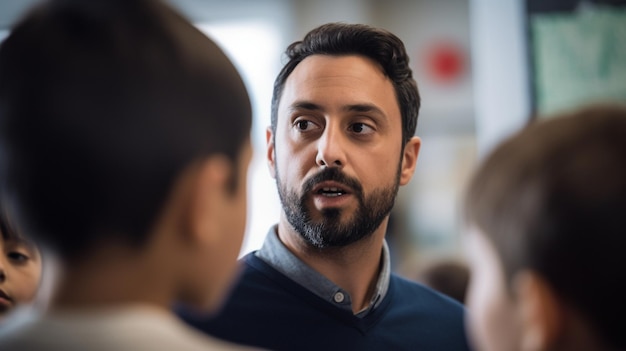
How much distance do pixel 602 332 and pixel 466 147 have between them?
406 cm

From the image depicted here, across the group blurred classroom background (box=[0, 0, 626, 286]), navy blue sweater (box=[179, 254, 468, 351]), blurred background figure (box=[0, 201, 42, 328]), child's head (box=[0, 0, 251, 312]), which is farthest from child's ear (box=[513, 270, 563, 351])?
blurred classroom background (box=[0, 0, 626, 286])

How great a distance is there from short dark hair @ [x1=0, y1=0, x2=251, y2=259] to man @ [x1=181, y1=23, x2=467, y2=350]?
0.69 metres

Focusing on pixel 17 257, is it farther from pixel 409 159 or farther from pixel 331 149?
pixel 409 159

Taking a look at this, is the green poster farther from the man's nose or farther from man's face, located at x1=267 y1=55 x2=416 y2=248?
the man's nose

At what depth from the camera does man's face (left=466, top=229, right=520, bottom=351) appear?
3.00ft

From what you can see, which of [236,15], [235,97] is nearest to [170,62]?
[235,97]

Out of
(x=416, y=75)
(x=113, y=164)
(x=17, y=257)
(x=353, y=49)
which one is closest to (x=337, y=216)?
(x=353, y=49)

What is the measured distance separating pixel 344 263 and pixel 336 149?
0.76ft

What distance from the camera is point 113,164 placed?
0.74 meters

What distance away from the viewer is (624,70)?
9.52 ft

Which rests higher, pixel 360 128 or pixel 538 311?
pixel 360 128

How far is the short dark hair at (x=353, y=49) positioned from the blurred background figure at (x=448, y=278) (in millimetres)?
767

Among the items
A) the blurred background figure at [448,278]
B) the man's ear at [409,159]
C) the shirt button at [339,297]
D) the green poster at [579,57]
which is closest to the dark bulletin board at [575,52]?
the green poster at [579,57]

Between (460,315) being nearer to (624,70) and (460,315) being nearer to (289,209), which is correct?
(289,209)
